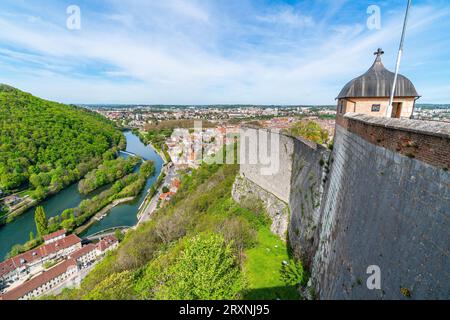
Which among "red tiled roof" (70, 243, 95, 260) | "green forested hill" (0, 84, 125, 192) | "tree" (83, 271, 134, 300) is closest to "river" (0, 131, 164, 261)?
"green forested hill" (0, 84, 125, 192)

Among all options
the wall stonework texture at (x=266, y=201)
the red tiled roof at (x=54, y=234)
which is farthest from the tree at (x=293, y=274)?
the red tiled roof at (x=54, y=234)

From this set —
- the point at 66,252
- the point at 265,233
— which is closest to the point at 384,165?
the point at 265,233

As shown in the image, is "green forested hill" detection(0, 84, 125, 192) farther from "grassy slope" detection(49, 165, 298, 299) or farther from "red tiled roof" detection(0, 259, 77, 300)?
"grassy slope" detection(49, 165, 298, 299)

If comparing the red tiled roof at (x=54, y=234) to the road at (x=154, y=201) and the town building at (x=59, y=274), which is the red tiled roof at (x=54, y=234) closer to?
the town building at (x=59, y=274)

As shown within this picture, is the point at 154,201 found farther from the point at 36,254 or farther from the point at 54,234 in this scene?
the point at 36,254

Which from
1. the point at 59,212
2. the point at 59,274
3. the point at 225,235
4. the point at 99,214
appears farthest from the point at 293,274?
the point at 59,212
